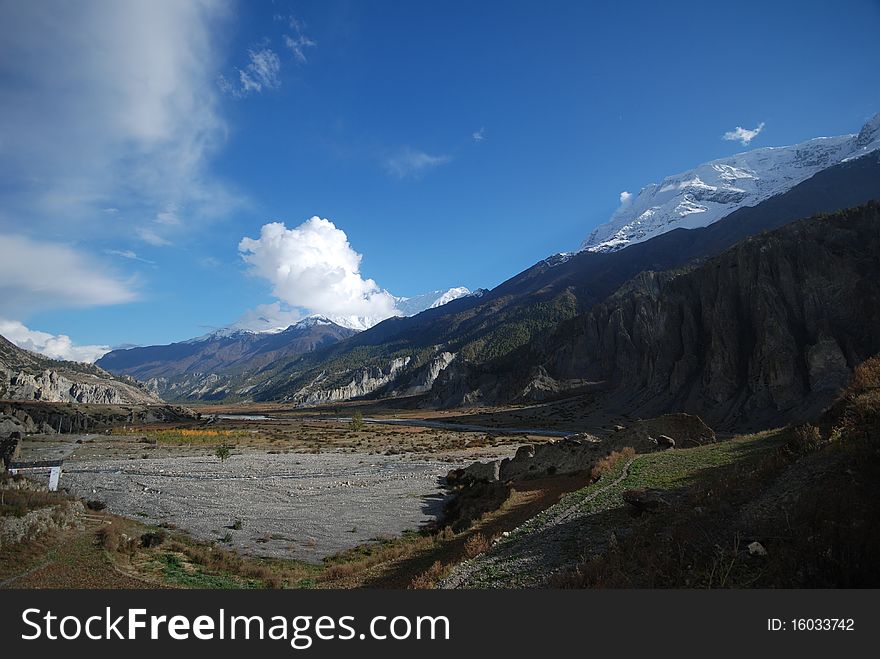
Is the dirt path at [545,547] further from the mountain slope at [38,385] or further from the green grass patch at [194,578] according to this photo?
the mountain slope at [38,385]

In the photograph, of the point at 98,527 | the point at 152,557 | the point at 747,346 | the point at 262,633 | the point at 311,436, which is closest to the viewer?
the point at 262,633

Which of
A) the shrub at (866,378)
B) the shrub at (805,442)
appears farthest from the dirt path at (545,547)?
the shrub at (866,378)

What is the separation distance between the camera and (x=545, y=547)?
13.8 m

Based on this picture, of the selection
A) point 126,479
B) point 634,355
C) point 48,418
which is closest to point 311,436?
point 126,479

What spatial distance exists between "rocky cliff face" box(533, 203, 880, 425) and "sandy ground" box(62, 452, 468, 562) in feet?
185

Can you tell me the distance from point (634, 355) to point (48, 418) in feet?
444

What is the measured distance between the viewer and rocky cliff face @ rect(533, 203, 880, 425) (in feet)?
230

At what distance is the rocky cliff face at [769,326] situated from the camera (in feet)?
230

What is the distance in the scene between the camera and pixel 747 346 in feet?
274

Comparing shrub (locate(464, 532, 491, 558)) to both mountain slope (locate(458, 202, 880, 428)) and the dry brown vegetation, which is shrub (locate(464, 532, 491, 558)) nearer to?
the dry brown vegetation

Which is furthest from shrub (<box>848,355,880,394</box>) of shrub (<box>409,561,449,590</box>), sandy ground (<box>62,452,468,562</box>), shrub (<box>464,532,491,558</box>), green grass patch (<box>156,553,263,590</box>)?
green grass patch (<box>156,553,263,590</box>)

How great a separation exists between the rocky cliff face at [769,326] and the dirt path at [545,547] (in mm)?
64621

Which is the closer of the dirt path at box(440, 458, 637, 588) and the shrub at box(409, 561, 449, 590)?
the dirt path at box(440, 458, 637, 588)

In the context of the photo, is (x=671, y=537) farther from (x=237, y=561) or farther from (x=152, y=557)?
(x=152, y=557)
